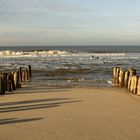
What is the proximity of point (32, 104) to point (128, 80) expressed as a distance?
26.1 feet

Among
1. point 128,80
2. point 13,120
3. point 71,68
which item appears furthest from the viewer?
point 71,68

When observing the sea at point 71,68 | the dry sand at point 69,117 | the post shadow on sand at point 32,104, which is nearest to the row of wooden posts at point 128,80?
the sea at point 71,68

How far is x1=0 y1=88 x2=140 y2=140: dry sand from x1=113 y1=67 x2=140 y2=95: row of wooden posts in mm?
1919

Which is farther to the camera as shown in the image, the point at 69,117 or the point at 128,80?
the point at 128,80

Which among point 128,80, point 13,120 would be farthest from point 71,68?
point 13,120

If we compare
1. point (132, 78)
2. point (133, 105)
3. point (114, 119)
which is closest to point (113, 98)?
point (133, 105)

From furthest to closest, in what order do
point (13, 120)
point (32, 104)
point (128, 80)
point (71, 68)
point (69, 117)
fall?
1. point (71, 68)
2. point (128, 80)
3. point (32, 104)
4. point (69, 117)
5. point (13, 120)

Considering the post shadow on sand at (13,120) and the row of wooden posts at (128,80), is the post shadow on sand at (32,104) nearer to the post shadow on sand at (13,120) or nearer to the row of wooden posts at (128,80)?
the post shadow on sand at (13,120)

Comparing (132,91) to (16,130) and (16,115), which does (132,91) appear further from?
(16,130)

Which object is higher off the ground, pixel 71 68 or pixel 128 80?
pixel 128 80

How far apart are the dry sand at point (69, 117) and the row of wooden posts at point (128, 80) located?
75.6 inches

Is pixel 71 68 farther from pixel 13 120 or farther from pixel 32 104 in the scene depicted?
pixel 13 120

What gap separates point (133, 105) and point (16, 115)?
15.0ft

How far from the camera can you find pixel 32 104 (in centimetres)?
1370
